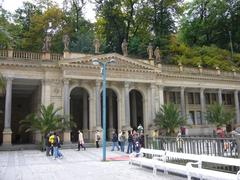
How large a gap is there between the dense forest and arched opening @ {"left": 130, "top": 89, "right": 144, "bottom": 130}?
8.80m

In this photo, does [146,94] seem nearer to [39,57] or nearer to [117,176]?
[39,57]

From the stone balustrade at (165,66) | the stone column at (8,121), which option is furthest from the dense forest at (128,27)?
the stone column at (8,121)

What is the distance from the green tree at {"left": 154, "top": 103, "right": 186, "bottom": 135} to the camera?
32062mm

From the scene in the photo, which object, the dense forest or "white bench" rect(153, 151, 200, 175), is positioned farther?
the dense forest

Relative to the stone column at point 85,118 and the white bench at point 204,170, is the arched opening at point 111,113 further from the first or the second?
the white bench at point 204,170

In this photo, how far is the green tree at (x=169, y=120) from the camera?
32062mm

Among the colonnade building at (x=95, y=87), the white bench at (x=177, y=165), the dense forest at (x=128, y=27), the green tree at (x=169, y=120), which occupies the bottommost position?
the white bench at (x=177, y=165)

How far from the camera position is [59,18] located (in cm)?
4878

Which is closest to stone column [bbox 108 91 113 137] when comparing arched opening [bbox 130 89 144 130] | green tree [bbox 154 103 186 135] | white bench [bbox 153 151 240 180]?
arched opening [bbox 130 89 144 130]

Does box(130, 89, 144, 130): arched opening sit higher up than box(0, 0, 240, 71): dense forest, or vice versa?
box(0, 0, 240, 71): dense forest

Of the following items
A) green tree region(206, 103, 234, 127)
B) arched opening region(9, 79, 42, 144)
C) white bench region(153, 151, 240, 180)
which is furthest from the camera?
green tree region(206, 103, 234, 127)

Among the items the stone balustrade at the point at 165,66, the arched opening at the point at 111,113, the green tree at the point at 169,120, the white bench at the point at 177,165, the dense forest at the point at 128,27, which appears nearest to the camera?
the white bench at the point at 177,165

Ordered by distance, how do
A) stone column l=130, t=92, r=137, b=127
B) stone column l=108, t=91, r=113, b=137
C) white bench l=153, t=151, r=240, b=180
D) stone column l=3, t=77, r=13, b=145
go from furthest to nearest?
stone column l=130, t=92, r=137, b=127 → stone column l=108, t=91, r=113, b=137 → stone column l=3, t=77, r=13, b=145 → white bench l=153, t=151, r=240, b=180

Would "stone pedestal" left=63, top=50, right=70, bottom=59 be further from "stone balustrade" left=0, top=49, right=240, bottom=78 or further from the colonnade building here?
"stone balustrade" left=0, top=49, right=240, bottom=78
